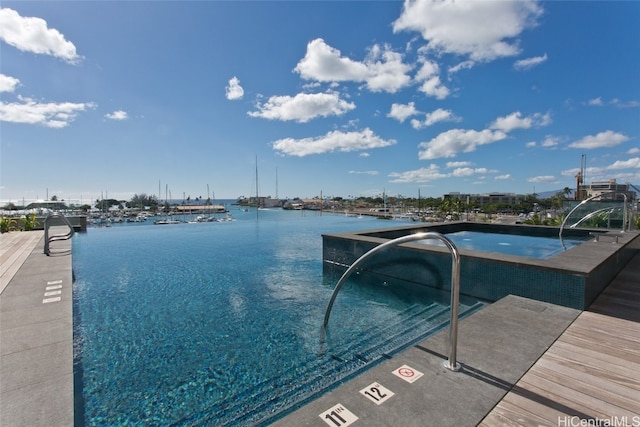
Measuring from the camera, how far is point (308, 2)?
8.26 metres

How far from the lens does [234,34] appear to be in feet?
29.6

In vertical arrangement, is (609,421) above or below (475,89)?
below

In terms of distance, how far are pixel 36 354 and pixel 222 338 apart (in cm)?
161

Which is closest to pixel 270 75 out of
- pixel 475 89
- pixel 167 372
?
pixel 475 89

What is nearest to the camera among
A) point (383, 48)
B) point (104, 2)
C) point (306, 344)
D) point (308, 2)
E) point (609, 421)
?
point (609, 421)

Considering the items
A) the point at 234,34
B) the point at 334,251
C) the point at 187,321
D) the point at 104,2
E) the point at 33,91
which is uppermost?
the point at 234,34

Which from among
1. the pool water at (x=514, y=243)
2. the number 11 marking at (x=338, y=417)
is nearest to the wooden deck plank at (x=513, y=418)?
the number 11 marking at (x=338, y=417)

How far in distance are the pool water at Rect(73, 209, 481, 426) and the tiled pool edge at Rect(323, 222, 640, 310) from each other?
1.15 ft

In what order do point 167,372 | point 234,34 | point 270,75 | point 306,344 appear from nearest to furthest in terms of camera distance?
point 167,372, point 306,344, point 234,34, point 270,75

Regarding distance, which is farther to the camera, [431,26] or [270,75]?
[270,75]

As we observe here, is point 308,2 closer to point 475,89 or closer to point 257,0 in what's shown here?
point 257,0

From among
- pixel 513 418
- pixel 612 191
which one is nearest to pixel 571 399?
pixel 513 418

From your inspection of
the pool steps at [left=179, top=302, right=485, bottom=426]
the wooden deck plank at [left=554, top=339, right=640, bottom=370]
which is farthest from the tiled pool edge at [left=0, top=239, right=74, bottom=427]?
the wooden deck plank at [left=554, top=339, right=640, bottom=370]

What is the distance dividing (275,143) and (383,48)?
1556 cm
